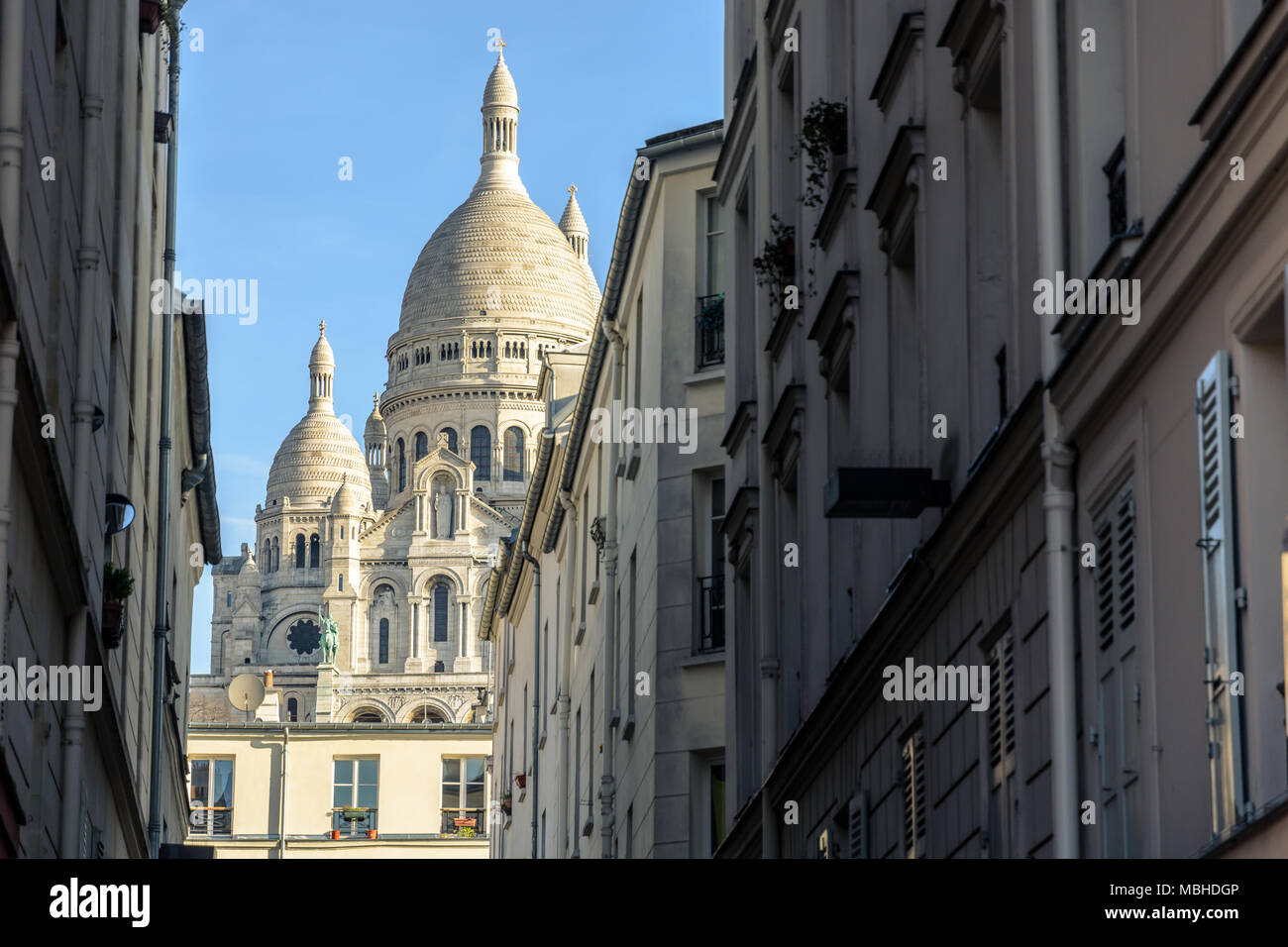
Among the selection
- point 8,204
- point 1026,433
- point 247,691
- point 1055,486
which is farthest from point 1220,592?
point 247,691

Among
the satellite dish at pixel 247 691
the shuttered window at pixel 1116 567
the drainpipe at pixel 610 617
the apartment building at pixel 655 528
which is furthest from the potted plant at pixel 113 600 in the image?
the satellite dish at pixel 247 691

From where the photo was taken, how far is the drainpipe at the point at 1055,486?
978cm

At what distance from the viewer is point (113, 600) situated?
16.8 m

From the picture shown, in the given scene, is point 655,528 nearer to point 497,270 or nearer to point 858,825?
point 858,825

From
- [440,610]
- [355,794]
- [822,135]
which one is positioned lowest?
[355,794]

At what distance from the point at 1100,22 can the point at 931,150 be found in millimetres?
3451

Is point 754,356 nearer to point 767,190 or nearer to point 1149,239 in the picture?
point 767,190

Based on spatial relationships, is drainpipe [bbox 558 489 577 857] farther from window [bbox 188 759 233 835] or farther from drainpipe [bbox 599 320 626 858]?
window [bbox 188 759 233 835]

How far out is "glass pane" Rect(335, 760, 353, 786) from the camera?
55156mm

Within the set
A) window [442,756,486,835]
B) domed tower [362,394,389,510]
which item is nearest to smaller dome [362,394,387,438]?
domed tower [362,394,389,510]

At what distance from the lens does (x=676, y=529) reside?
24578 millimetres

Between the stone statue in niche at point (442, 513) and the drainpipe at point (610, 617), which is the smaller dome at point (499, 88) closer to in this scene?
the stone statue in niche at point (442, 513)

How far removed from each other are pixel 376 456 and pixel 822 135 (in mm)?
162399

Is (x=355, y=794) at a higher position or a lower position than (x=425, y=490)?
lower
